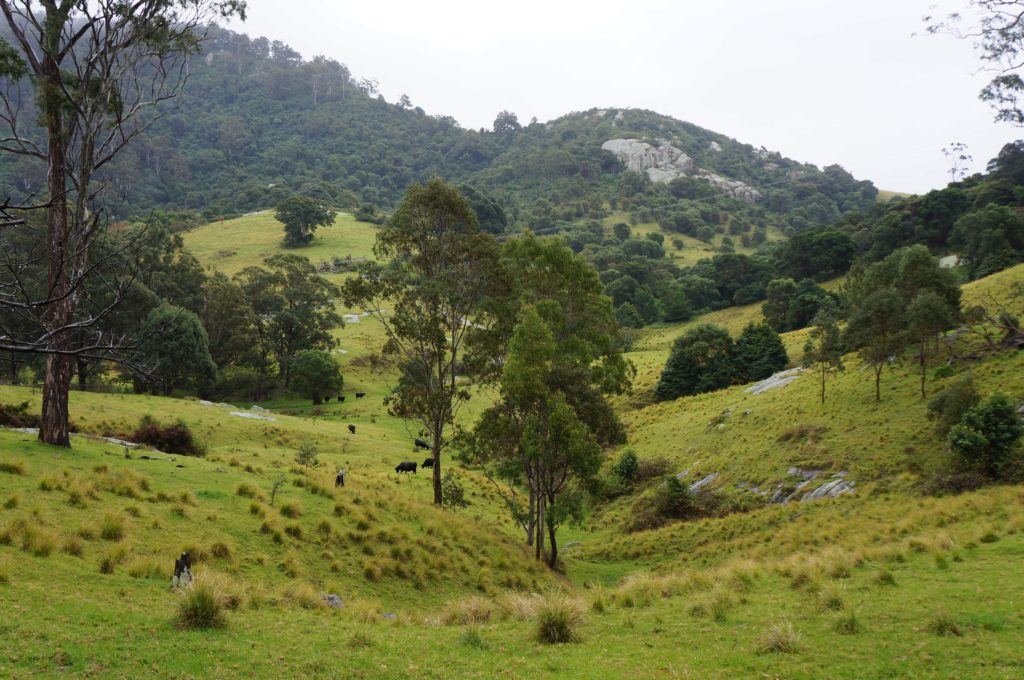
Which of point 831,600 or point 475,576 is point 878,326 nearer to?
point 831,600

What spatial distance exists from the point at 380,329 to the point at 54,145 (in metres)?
64.4

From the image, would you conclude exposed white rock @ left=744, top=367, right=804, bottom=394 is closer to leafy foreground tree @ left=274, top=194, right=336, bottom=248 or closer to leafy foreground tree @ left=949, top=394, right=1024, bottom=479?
leafy foreground tree @ left=949, top=394, right=1024, bottom=479

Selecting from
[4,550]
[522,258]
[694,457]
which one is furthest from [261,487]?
[694,457]

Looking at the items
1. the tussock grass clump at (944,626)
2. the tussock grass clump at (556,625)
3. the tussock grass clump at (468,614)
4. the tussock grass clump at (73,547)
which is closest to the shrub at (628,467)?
the tussock grass clump at (468,614)

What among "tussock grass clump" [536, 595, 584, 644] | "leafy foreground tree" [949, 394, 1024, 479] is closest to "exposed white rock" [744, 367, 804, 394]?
"leafy foreground tree" [949, 394, 1024, 479]

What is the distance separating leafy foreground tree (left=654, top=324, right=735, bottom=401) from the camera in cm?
5131

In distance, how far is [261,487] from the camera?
1764 cm

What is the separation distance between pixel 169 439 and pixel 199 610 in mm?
19026

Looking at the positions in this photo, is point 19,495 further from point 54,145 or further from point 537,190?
point 537,190

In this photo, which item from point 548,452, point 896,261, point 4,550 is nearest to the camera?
point 4,550

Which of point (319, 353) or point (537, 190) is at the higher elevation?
point (537, 190)

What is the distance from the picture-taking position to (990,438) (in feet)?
67.3

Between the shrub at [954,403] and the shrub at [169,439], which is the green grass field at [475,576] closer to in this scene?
the shrub at [954,403]

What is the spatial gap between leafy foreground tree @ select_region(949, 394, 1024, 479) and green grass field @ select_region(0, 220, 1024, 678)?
184 cm
